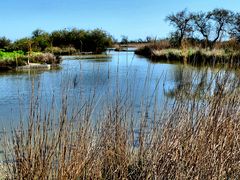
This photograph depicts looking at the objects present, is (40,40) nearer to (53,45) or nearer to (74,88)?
(53,45)

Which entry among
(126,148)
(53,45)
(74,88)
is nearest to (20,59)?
(53,45)

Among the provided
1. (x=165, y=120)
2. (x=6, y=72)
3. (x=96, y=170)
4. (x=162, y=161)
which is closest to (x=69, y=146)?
(x=96, y=170)

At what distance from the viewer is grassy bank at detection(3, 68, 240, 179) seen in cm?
227

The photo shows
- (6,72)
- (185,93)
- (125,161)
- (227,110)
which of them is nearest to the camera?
(125,161)

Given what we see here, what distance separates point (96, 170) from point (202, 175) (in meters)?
0.70

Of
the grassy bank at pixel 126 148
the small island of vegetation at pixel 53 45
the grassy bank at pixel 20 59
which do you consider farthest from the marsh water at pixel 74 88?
the small island of vegetation at pixel 53 45

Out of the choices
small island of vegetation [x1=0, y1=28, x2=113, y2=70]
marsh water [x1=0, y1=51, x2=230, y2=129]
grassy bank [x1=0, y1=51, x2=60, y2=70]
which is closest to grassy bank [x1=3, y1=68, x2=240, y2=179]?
marsh water [x1=0, y1=51, x2=230, y2=129]

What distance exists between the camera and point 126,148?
2742mm

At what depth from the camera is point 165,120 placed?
115 inches

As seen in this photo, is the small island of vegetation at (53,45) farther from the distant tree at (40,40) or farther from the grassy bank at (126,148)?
the grassy bank at (126,148)

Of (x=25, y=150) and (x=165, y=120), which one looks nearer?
(x=25, y=150)

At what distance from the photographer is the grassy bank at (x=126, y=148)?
2268mm

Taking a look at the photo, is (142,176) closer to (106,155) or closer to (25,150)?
(106,155)

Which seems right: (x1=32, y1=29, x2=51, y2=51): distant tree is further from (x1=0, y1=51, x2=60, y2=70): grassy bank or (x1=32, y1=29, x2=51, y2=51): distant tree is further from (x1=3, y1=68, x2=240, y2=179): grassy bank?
(x1=3, y1=68, x2=240, y2=179): grassy bank
